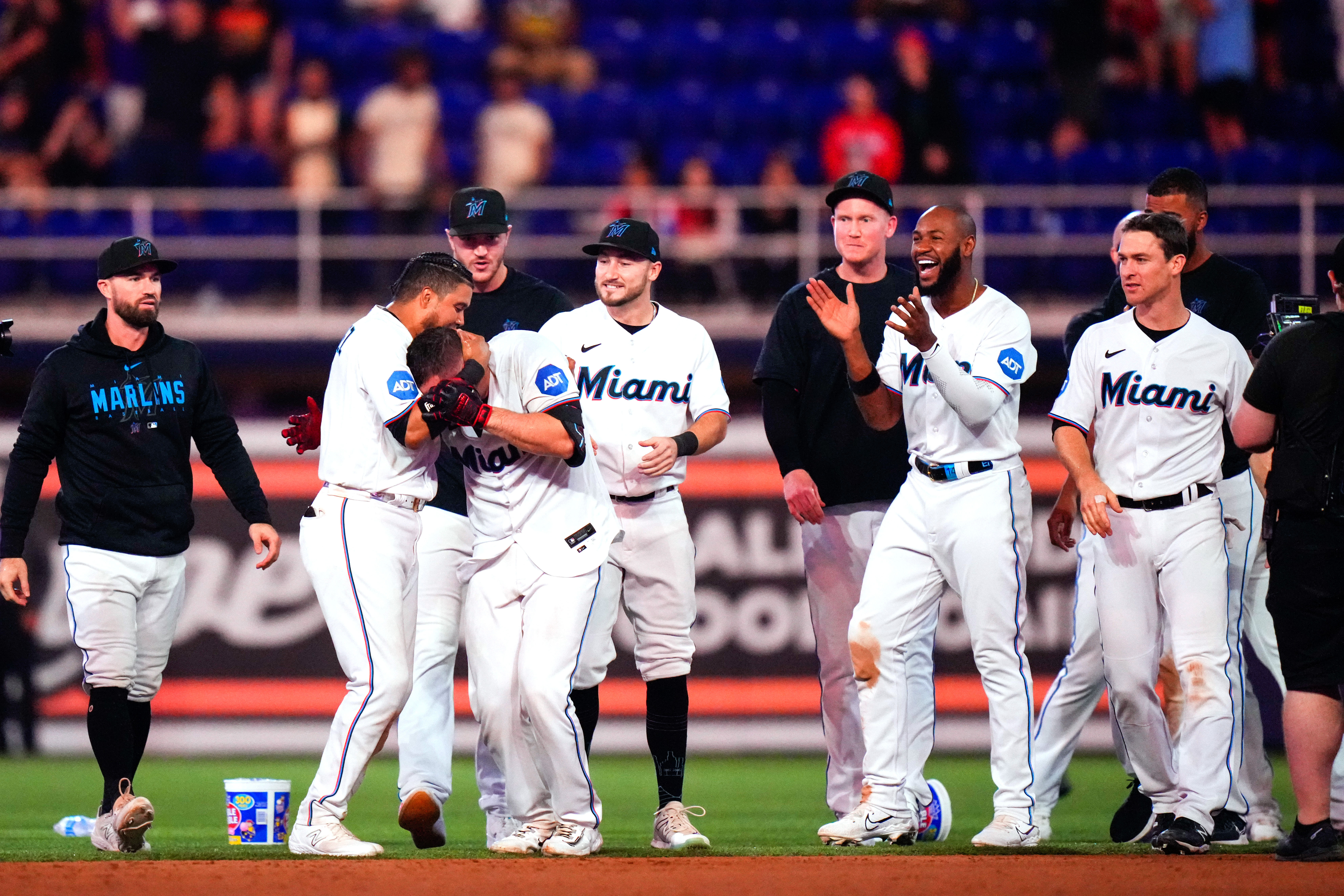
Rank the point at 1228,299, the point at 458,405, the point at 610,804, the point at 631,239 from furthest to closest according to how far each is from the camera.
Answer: the point at 610,804 → the point at 1228,299 → the point at 631,239 → the point at 458,405

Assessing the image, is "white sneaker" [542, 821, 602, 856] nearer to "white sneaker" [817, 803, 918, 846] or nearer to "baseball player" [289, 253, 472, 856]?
"baseball player" [289, 253, 472, 856]

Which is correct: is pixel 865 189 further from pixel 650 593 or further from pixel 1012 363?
pixel 650 593

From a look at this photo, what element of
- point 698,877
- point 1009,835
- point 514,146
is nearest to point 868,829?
point 1009,835

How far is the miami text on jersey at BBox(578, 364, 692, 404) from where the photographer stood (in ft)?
20.5

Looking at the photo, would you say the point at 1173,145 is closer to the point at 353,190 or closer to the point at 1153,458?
the point at 353,190

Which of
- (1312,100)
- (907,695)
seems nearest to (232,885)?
(907,695)

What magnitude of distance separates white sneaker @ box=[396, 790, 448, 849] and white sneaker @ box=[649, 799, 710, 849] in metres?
0.82

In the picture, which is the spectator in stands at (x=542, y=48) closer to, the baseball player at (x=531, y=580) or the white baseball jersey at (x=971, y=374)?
the white baseball jersey at (x=971, y=374)

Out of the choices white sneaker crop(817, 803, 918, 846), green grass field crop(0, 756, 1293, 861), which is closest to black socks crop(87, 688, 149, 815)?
green grass field crop(0, 756, 1293, 861)

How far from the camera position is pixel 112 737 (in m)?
5.87

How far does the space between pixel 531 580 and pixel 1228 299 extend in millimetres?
3008

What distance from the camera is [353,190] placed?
39.8ft

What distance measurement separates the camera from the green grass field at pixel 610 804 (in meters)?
5.97

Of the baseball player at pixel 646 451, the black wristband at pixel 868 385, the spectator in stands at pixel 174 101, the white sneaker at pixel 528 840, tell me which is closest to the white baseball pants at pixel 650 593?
the baseball player at pixel 646 451
